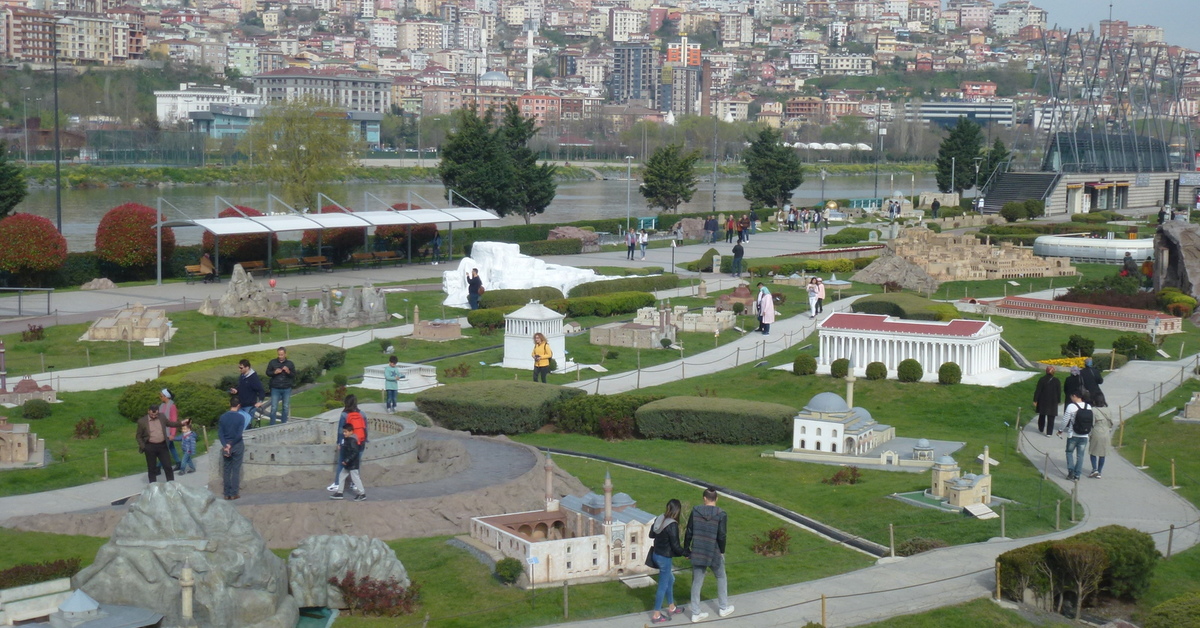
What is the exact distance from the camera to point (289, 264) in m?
43.7

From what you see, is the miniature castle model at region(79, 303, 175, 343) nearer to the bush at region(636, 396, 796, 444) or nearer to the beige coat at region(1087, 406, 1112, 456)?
the bush at region(636, 396, 796, 444)

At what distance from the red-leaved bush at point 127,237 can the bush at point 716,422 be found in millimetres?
23155

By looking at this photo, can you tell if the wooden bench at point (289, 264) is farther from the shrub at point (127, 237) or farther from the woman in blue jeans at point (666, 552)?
the woman in blue jeans at point (666, 552)

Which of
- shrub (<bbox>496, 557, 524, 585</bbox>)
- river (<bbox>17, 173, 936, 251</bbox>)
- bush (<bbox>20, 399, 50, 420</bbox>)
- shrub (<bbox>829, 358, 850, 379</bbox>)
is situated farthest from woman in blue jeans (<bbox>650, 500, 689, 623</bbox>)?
river (<bbox>17, 173, 936, 251</bbox>)

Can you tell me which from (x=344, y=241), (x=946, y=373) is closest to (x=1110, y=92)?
(x=344, y=241)

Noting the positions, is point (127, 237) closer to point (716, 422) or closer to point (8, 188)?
point (8, 188)

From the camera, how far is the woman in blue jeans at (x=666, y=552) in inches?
495

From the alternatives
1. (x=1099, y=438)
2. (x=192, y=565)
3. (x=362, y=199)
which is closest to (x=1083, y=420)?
(x=1099, y=438)

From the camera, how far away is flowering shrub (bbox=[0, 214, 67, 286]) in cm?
3669

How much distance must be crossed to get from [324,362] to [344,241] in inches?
757

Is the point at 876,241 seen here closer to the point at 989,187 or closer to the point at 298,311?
the point at 989,187

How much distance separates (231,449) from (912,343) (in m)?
15.1

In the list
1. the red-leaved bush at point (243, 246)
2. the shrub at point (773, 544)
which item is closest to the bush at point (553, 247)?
the red-leaved bush at point (243, 246)

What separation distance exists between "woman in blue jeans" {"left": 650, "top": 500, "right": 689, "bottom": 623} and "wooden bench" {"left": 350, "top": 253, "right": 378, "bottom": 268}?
33531 mm
